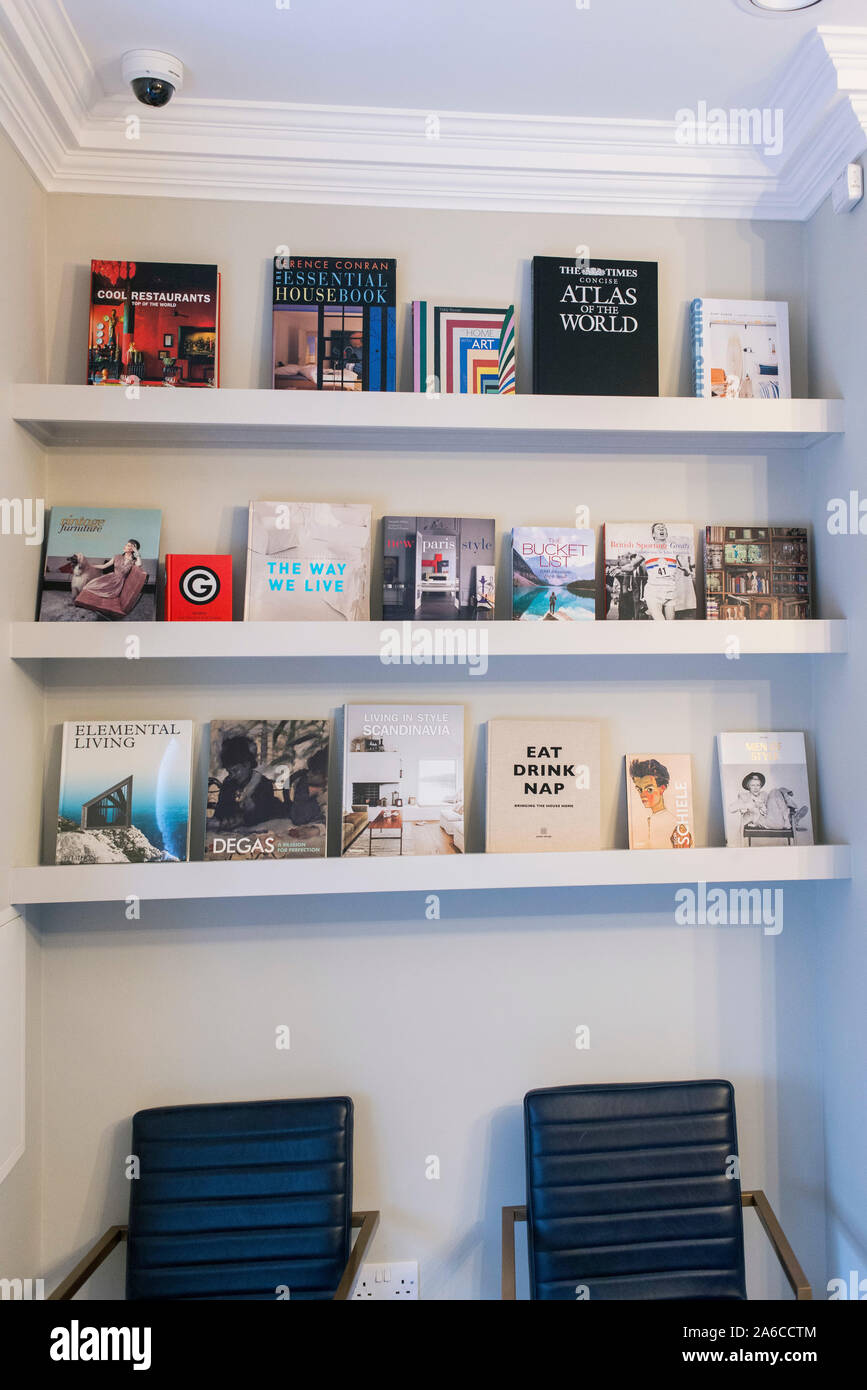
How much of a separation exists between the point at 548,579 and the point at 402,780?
571 millimetres

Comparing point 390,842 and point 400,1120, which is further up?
point 390,842

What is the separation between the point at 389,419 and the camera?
1970mm

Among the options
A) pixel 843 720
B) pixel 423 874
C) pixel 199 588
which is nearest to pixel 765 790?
pixel 843 720

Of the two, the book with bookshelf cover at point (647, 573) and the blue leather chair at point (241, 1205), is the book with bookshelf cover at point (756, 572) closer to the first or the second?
the book with bookshelf cover at point (647, 573)

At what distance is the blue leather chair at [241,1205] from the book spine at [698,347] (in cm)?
182

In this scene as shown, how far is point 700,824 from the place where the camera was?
216cm

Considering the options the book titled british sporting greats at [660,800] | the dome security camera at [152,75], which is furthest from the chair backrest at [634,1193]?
the dome security camera at [152,75]

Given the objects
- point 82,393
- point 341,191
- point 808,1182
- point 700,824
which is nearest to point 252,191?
point 341,191

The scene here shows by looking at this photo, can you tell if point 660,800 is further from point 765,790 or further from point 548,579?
point 548,579

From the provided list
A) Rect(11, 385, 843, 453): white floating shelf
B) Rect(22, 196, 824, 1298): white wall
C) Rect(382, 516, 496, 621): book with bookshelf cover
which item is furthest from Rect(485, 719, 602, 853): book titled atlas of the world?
Rect(11, 385, 843, 453): white floating shelf

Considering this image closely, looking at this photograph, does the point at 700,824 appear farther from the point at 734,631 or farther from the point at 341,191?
the point at 341,191

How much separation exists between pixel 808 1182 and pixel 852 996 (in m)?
0.51
